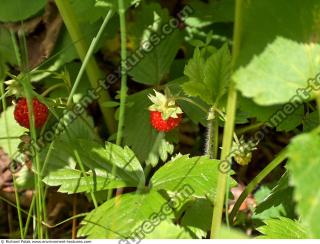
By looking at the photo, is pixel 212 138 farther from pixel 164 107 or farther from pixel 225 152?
pixel 225 152

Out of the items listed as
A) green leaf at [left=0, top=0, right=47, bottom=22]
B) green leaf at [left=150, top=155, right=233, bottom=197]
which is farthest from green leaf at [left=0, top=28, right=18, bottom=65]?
green leaf at [left=150, top=155, right=233, bottom=197]

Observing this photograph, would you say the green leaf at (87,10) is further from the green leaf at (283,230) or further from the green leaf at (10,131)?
the green leaf at (283,230)

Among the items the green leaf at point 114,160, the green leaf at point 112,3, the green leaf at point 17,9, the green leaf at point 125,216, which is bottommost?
the green leaf at point 125,216

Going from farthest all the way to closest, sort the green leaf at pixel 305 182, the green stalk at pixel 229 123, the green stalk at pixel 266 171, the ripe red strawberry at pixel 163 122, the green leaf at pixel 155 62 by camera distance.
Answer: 1. the green leaf at pixel 155 62
2. the ripe red strawberry at pixel 163 122
3. the green stalk at pixel 266 171
4. the green stalk at pixel 229 123
5. the green leaf at pixel 305 182

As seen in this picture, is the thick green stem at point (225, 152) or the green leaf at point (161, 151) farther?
the green leaf at point (161, 151)

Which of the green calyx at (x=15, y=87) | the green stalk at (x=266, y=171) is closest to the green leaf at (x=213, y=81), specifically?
the green stalk at (x=266, y=171)

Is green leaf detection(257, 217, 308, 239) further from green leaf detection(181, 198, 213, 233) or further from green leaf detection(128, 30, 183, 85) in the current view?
green leaf detection(128, 30, 183, 85)

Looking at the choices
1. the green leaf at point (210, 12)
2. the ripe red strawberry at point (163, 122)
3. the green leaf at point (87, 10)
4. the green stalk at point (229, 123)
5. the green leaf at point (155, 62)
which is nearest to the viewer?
the green stalk at point (229, 123)

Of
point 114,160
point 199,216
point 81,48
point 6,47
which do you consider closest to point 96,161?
point 114,160

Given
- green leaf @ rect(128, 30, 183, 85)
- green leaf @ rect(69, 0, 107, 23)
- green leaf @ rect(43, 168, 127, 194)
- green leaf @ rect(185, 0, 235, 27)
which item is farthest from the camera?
green leaf @ rect(185, 0, 235, 27)
